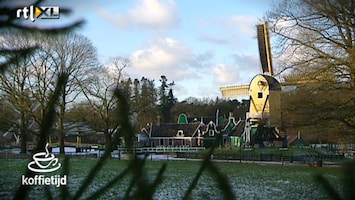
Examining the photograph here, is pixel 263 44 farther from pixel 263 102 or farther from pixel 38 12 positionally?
pixel 38 12

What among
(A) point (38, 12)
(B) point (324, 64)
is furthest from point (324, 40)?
(A) point (38, 12)

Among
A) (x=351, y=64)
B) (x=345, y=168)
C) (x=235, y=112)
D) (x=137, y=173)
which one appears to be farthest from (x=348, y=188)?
(x=351, y=64)

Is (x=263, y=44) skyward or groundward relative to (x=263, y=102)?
skyward

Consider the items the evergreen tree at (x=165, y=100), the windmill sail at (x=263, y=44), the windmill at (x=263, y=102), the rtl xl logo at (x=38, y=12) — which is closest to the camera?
the rtl xl logo at (x=38, y=12)

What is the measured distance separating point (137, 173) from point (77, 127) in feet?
12.5

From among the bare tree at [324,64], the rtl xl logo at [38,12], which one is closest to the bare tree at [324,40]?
the bare tree at [324,64]

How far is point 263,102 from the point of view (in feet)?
25.1

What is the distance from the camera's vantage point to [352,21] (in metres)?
8.24

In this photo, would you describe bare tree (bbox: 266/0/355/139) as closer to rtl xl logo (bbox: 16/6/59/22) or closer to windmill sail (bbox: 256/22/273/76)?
windmill sail (bbox: 256/22/273/76)

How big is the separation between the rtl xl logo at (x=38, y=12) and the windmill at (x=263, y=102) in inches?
165

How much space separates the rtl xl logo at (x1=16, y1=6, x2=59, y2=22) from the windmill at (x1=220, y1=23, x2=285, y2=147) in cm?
419

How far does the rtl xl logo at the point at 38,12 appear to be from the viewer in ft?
3.55

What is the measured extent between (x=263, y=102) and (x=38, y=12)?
649cm

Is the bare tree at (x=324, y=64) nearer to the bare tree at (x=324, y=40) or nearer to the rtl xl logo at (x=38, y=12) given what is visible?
the bare tree at (x=324, y=40)
